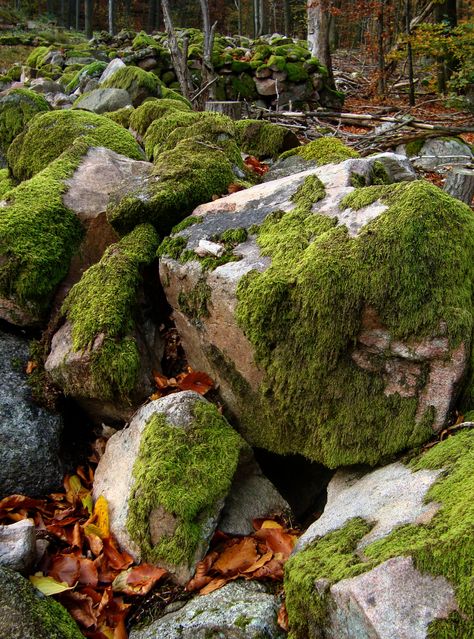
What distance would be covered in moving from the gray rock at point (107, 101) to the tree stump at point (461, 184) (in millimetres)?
4973

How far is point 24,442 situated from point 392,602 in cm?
265

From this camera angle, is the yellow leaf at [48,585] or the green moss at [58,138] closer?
the yellow leaf at [48,585]

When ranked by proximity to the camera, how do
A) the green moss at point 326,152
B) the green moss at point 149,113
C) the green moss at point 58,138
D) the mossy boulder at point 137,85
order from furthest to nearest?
the mossy boulder at point 137,85 < the green moss at point 149,113 < the green moss at point 58,138 < the green moss at point 326,152

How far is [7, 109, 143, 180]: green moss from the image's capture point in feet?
18.4

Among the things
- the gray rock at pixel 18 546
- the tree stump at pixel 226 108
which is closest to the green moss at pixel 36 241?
the gray rock at pixel 18 546

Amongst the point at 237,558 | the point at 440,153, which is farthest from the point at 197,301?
the point at 440,153

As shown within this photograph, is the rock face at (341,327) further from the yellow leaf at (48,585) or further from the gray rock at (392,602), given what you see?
the yellow leaf at (48,585)

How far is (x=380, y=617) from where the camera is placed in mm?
2068

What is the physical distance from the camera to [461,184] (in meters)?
5.30

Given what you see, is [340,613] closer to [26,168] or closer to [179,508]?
[179,508]

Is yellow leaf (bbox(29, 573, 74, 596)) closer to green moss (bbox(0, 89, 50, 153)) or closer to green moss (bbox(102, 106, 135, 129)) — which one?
green moss (bbox(102, 106, 135, 129))

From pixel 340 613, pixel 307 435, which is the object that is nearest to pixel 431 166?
pixel 307 435

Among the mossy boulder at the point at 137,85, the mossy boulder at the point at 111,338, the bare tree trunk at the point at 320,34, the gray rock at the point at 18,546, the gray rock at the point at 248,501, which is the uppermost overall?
the bare tree trunk at the point at 320,34

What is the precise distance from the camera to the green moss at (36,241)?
430 centimetres
